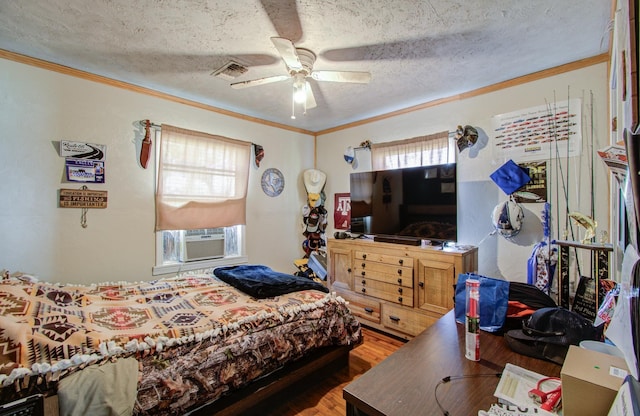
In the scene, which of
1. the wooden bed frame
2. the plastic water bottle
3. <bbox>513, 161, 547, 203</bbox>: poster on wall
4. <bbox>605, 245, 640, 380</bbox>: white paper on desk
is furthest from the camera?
<bbox>513, 161, 547, 203</bbox>: poster on wall

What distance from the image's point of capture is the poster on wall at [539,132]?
233 cm

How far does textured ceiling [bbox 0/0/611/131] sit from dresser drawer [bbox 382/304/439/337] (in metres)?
2.25

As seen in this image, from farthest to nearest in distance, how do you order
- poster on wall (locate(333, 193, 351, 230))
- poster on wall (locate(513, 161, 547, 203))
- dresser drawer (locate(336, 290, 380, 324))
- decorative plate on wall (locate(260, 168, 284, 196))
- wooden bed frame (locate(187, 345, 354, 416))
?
1. poster on wall (locate(333, 193, 351, 230))
2. decorative plate on wall (locate(260, 168, 284, 196))
3. dresser drawer (locate(336, 290, 380, 324))
4. poster on wall (locate(513, 161, 547, 203))
5. wooden bed frame (locate(187, 345, 354, 416))

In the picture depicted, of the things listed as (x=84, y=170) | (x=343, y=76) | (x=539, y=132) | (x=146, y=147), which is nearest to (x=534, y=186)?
(x=539, y=132)

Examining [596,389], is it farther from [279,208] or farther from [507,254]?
[279,208]

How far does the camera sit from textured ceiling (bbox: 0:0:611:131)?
1690 millimetres

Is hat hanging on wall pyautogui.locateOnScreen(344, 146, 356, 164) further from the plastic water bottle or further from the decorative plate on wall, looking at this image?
the plastic water bottle

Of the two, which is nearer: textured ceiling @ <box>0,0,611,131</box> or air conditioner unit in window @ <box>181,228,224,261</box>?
textured ceiling @ <box>0,0,611,131</box>

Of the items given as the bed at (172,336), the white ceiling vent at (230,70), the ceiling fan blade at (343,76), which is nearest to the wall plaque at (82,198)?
the bed at (172,336)

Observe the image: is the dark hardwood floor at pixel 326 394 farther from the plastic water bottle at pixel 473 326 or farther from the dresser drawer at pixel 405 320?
the plastic water bottle at pixel 473 326

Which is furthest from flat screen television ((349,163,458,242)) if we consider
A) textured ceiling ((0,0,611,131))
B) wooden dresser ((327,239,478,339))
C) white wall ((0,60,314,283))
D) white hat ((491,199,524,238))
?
Result: white wall ((0,60,314,283))

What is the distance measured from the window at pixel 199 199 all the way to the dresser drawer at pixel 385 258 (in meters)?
1.47

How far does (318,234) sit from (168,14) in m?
3.06

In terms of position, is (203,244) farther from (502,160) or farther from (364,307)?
(502,160)
